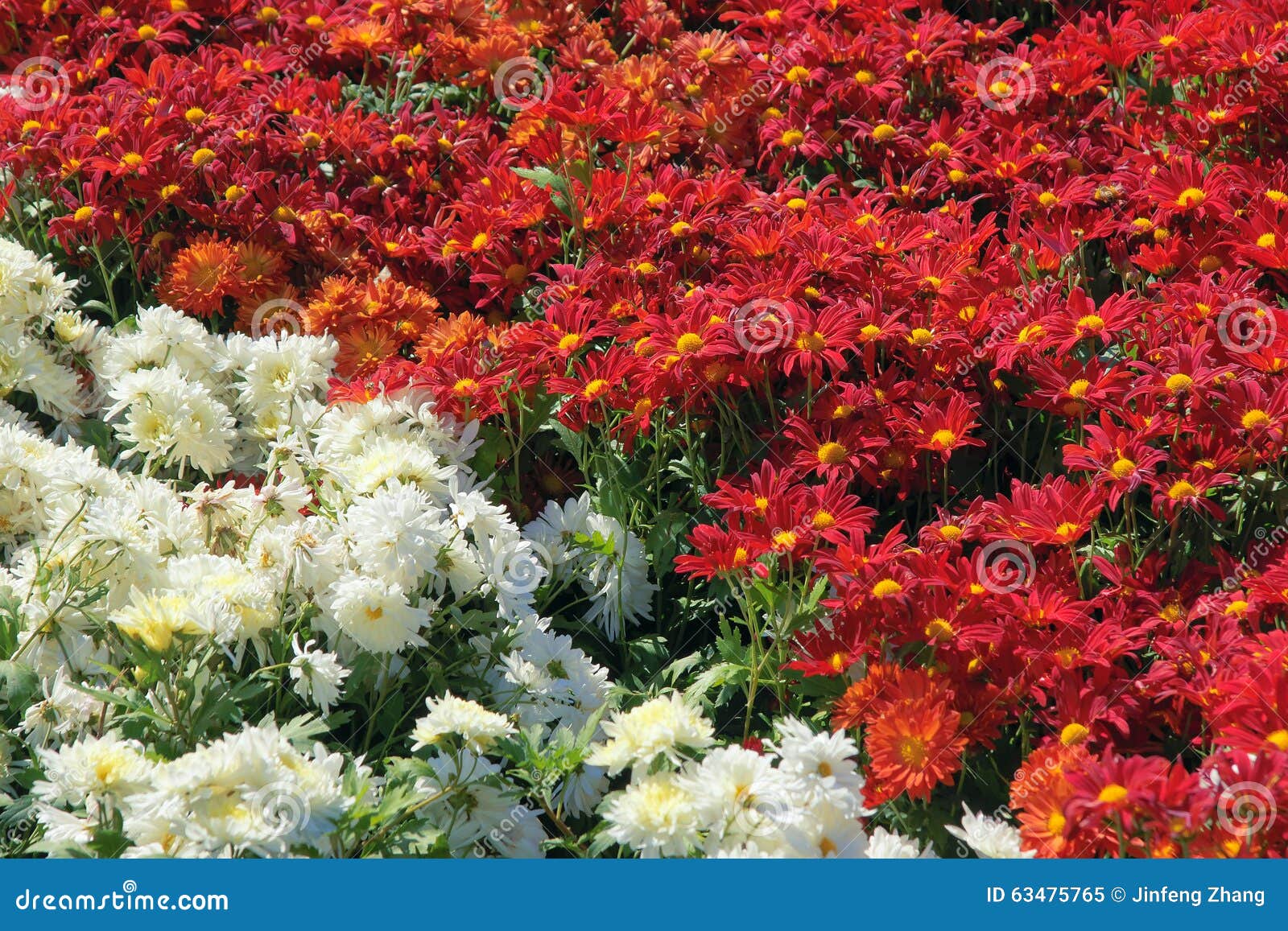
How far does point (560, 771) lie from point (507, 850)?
0.17 m

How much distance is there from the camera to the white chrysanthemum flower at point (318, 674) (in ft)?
7.18

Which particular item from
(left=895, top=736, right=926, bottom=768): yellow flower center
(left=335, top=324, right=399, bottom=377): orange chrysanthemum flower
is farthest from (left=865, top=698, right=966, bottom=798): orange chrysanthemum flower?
(left=335, top=324, right=399, bottom=377): orange chrysanthemum flower

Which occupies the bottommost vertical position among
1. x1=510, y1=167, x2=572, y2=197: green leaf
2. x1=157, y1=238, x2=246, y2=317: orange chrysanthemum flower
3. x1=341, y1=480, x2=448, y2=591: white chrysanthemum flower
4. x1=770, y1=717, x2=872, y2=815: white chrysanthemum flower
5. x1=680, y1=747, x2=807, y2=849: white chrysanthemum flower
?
x1=680, y1=747, x2=807, y2=849: white chrysanthemum flower

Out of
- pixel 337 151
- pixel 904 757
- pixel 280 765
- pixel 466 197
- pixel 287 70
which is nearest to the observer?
pixel 280 765

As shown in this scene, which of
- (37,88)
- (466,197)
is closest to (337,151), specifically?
(466,197)

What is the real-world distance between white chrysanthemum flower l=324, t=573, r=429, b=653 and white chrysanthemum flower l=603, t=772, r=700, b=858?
475 mm

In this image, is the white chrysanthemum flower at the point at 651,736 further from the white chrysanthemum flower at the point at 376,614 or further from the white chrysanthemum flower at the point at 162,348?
the white chrysanthemum flower at the point at 162,348

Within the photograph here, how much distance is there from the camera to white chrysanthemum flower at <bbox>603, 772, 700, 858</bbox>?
198 cm

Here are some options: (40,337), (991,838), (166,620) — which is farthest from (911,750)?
(40,337)

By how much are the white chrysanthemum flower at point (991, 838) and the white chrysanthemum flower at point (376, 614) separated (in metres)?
0.92

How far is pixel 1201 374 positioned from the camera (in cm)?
238

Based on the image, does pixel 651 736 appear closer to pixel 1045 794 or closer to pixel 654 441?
pixel 1045 794

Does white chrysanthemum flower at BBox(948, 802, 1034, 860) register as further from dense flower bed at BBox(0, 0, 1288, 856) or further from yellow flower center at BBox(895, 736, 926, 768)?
yellow flower center at BBox(895, 736, 926, 768)

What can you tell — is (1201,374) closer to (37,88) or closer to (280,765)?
(280,765)
